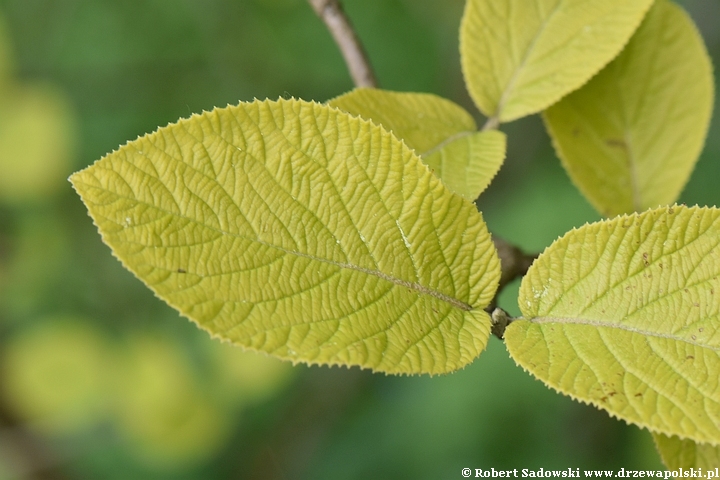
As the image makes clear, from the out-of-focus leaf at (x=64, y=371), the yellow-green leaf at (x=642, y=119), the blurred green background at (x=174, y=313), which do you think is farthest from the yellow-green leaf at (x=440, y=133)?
the out-of-focus leaf at (x=64, y=371)

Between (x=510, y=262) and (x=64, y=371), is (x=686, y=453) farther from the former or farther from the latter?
(x=64, y=371)

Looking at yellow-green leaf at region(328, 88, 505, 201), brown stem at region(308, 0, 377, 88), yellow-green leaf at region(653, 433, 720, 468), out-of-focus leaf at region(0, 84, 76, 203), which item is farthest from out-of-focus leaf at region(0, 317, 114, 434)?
yellow-green leaf at region(653, 433, 720, 468)

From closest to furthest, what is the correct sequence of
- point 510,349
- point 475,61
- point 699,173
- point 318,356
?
point 318,356
point 510,349
point 475,61
point 699,173

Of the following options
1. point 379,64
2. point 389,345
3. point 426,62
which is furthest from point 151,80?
point 389,345

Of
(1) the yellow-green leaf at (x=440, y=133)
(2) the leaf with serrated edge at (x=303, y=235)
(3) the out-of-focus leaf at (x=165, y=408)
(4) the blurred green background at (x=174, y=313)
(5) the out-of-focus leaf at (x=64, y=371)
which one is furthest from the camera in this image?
(5) the out-of-focus leaf at (x=64, y=371)

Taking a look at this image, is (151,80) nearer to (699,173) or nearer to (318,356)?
(699,173)

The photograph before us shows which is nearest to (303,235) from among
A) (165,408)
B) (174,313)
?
(165,408)

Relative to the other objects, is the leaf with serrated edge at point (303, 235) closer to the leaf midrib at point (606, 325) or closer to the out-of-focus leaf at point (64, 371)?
the leaf midrib at point (606, 325)

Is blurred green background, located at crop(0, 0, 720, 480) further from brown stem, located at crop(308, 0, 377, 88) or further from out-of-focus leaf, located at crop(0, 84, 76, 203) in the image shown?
brown stem, located at crop(308, 0, 377, 88)
